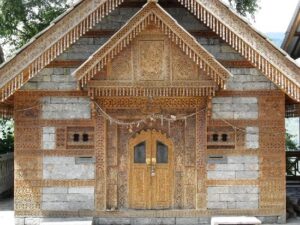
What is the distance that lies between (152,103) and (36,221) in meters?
4.38

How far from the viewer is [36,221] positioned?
11820 millimetres

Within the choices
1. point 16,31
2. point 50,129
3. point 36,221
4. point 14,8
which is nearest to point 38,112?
point 50,129

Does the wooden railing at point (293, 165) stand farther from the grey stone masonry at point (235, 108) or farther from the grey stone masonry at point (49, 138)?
the grey stone masonry at point (49, 138)

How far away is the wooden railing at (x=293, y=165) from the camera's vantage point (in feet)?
59.0

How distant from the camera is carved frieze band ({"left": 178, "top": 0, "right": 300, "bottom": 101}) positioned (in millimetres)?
11086

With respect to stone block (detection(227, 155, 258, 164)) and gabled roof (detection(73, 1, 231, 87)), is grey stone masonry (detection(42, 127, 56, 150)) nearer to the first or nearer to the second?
gabled roof (detection(73, 1, 231, 87))

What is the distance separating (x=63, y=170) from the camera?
1189 centimetres

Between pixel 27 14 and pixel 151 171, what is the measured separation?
42.3 ft

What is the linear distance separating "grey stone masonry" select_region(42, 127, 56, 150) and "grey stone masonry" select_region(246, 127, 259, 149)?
5183 millimetres

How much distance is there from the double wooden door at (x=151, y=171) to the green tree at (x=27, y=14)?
11870 millimetres

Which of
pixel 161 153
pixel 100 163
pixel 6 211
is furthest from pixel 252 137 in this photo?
pixel 6 211

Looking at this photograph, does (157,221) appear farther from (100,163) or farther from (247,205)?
(247,205)

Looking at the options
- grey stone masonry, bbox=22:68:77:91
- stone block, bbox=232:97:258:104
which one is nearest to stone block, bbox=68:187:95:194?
grey stone masonry, bbox=22:68:77:91

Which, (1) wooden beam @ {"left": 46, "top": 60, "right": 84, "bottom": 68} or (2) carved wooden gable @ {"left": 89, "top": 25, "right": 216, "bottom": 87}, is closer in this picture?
(2) carved wooden gable @ {"left": 89, "top": 25, "right": 216, "bottom": 87}
